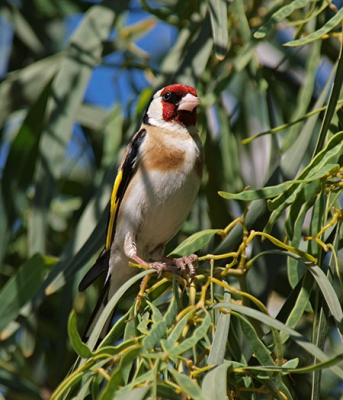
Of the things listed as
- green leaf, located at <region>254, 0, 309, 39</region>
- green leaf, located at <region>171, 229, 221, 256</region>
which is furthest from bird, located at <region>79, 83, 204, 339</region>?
green leaf, located at <region>171, 229, 221, 256</region>

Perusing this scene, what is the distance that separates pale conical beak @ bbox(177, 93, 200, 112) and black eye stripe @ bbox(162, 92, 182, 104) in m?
0.04

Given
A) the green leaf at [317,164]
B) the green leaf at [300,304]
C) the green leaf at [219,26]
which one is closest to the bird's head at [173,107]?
the green leaf at [219,26]

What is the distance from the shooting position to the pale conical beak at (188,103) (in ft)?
8.73

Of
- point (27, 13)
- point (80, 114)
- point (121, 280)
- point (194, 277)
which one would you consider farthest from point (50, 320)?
point (194, 277)

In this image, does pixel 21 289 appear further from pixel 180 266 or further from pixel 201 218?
pixel 201 218

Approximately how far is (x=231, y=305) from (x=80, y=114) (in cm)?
199

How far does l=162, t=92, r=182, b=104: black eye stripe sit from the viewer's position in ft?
9.18

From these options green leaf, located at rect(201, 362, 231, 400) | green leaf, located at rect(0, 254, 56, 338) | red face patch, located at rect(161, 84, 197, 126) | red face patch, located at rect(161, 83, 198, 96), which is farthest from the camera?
red face patch, located at rect(161, 84, 197, 126)

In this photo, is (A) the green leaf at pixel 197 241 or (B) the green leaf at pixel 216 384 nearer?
(B) the green leaf at pixel 216 384

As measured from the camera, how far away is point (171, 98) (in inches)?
112

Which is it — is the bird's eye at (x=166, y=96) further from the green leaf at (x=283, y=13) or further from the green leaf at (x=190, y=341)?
the green leaf at (x=190, y=341)

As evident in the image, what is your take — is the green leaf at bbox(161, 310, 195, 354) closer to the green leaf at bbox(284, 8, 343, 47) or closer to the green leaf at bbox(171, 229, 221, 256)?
the green leaf at bbox(171, 229, 221, 256)

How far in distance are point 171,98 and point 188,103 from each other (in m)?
0.15

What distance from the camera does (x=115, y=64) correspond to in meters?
3.12
